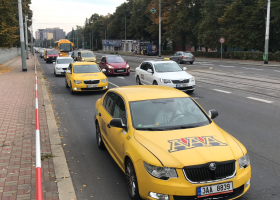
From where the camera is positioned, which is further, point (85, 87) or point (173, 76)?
point (85, 87)

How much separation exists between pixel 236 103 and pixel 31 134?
7411 mm

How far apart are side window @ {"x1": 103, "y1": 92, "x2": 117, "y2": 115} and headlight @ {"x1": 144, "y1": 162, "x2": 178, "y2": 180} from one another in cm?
211

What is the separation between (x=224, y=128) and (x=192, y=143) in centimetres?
415

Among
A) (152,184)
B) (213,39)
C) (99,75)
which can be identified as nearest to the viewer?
(152,184)

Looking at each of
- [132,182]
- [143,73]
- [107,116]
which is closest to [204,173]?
[132,182]

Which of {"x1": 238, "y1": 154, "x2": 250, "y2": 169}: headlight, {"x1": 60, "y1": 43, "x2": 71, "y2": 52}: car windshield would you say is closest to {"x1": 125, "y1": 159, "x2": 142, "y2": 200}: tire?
{"x1": 238, "y1": 154, "x2": 250, "y2": 169}: headlight

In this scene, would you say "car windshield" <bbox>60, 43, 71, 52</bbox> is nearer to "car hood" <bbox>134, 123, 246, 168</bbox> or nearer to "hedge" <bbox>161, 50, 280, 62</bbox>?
"hedge" <bbox>161, 50, 280, 62</bbox>

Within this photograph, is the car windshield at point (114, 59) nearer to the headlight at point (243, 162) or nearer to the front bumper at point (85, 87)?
the front bumper at point (85, 87)

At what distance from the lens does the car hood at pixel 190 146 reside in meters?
3.91

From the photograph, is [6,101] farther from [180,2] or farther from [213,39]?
[180,2]

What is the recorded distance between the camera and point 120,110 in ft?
17.8

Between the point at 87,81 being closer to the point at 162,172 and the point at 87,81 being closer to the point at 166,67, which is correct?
the point at 166,67

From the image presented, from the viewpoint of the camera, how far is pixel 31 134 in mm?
7703

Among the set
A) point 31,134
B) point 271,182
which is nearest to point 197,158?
point 271,182
